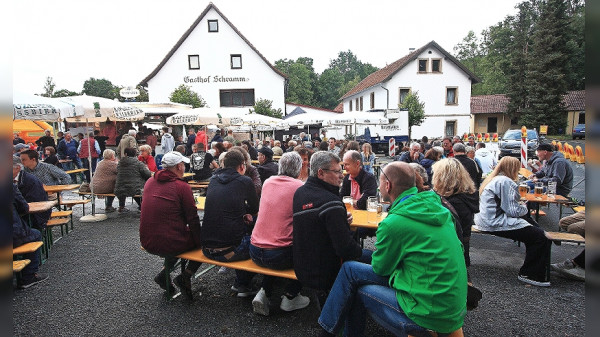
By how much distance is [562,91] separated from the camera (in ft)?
114

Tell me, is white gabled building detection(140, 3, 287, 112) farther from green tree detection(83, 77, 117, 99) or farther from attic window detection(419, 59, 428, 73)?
green tree detection(83, 77, 117, 99)

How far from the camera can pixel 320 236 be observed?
3.15m

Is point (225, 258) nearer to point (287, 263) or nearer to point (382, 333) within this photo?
point (287, 263)

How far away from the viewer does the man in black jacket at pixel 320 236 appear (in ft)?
10.0

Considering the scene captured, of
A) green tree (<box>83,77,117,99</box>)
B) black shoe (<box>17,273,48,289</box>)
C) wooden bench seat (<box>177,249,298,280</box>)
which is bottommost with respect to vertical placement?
black shoe (<box>17,273,48,289</box>)

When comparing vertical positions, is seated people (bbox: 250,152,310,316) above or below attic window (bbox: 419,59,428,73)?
below

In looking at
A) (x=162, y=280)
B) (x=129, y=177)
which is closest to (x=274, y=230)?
(x=162, y=280)

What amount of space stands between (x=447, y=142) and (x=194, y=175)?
6784 mm

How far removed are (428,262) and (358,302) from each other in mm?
836

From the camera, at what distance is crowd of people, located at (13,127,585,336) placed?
8.02 ft

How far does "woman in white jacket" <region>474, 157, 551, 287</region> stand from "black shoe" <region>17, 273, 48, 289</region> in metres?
5.81

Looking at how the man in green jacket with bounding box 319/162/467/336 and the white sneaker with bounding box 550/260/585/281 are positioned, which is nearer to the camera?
the man in green jacket with bounding box 319/162/467/336

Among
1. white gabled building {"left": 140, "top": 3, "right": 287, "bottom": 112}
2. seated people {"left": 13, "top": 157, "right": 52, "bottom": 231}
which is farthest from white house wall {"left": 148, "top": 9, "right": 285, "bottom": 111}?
seated people {"left": 13, "top": 157, "right": 52, "bottom": 231}

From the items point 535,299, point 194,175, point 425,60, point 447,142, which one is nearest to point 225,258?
point 535,299
